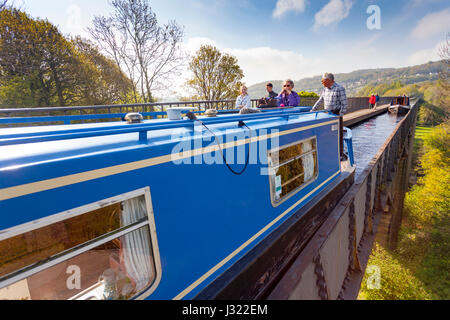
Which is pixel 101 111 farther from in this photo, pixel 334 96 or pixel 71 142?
pixel 71 142

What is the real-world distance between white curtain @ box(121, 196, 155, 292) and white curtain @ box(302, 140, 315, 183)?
9.32 feet

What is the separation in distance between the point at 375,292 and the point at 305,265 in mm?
17942

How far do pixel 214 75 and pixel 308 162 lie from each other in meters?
18.1

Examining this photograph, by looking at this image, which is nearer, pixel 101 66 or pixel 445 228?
pixel 101 66

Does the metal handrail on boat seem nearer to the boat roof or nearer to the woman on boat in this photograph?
the boat roof

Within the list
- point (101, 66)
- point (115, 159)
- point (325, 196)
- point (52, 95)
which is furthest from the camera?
point (101, 66)

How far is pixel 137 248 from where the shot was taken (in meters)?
1.65

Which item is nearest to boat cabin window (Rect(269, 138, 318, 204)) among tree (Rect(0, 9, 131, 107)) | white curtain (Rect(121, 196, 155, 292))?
white curtain (Rect(121, 196, 155, 292))

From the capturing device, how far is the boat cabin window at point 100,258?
1.35m

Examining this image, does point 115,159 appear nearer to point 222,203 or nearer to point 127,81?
point 222,203

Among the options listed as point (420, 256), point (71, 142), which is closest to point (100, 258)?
point (71, 142)

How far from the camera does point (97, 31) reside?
13.5m

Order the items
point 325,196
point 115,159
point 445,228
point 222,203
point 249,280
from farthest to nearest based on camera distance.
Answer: point 445,228 < point 325,196 < point 249,280 < point 222,203 < point 115,159
